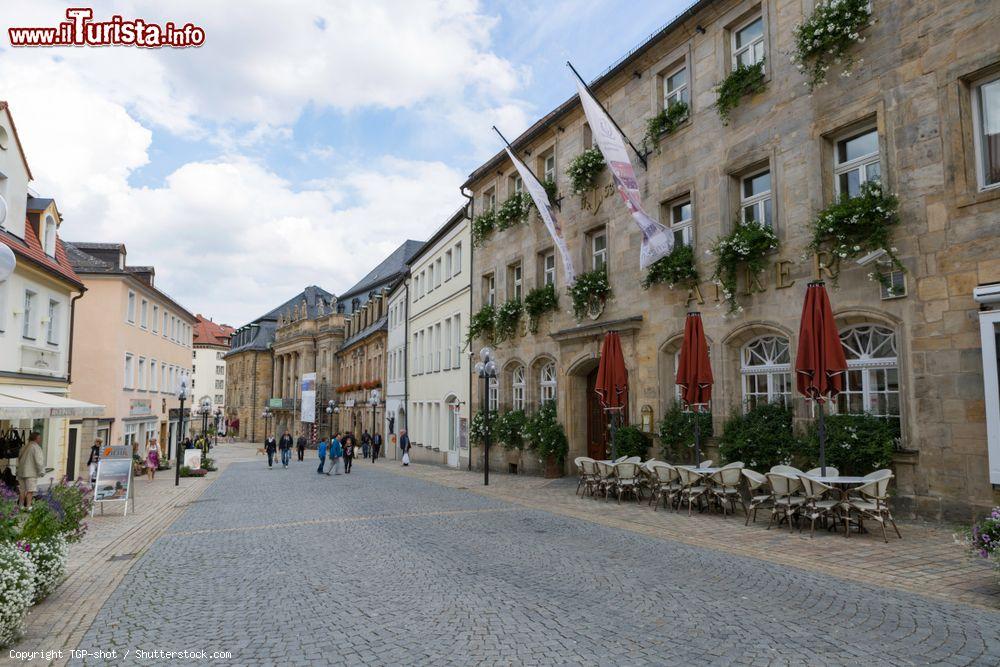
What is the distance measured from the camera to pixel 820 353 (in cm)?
991

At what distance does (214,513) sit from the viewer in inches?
568

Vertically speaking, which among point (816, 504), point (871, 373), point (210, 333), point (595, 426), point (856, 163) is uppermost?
point (210, 333)

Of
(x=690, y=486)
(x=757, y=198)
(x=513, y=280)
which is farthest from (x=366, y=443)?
(x=757, y=198)

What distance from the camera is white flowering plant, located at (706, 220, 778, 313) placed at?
13156 millimetres

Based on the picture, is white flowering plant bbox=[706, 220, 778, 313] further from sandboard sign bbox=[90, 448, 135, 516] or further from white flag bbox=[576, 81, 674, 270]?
sandboard sign bbox=[90, 448, 135, 516]

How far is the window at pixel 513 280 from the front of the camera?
79.0ft

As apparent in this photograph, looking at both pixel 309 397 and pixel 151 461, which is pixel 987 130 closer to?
pixel 151 461

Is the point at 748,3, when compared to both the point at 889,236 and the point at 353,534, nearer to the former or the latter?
the point at 889,236

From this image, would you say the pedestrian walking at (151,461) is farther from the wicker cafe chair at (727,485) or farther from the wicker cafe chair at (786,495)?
the wicker cafe chair at (786,495)

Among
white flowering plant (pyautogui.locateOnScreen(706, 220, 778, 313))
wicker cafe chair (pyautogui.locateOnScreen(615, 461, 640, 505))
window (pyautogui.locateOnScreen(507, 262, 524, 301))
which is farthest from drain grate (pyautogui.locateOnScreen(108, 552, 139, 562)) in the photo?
window (pyautogui.locateOnScreen(507, 262, 524, 301))

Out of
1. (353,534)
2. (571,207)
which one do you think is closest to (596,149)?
(571,207)

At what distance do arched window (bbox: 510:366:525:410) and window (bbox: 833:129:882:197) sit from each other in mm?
12453

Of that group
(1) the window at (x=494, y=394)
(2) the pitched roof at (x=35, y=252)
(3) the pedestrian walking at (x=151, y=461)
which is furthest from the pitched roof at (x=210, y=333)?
(1) the window at (x=494, y=394)

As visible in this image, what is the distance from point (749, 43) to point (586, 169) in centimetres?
551
